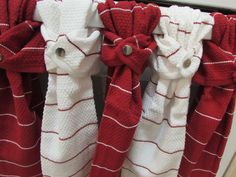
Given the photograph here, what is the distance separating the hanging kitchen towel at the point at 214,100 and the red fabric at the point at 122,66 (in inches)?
3.7

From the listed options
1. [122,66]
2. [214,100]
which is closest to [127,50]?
[122,66]

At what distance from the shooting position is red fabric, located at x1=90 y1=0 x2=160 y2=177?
15.7 inches

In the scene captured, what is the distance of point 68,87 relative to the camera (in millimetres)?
417

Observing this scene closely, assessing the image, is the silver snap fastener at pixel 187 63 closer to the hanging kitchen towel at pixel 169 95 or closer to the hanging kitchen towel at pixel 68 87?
the hanging kitchen towel at pixel 169 95

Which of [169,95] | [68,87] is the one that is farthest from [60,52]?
[169,95]

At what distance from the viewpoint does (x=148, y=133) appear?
0.48 metres

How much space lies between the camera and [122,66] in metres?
0.42

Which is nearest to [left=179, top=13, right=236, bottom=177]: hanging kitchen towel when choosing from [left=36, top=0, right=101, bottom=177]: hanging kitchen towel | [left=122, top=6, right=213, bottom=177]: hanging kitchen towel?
[left=122, top=6, right=213, bottom=177]: hanging kitchen towel

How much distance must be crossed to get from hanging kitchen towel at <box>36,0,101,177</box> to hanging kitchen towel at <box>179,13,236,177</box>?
0.16 metres

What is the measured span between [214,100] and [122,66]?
0.53 ft

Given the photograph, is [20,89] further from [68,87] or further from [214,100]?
[214,100]

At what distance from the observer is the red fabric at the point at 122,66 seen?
0.40 metres

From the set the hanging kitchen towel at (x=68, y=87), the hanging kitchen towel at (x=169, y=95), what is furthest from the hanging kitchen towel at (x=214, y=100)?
the hanging kitchen towel at (x=68, y=87)

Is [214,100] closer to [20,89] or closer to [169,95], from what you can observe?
[169,95]
